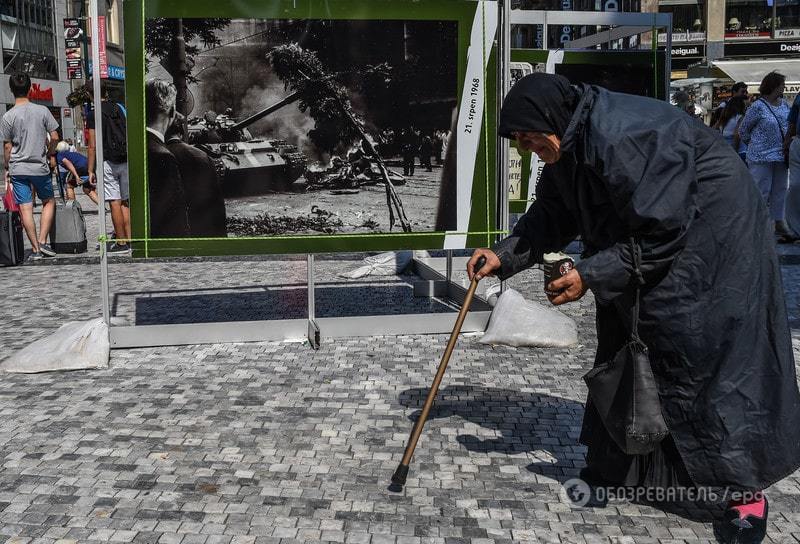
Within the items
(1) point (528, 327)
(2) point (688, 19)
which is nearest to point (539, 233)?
(1) point (528, 327)

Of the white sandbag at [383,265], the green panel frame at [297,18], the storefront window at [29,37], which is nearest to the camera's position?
the green panel frame at [297,18]

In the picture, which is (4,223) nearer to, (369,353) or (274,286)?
(274,286)

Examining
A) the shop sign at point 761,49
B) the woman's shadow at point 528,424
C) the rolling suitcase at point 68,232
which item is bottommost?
the woman's shadow at point 528,424

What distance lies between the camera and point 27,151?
9.91 meters

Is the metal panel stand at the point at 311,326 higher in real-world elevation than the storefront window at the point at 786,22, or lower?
lower

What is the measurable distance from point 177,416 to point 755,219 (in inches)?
114

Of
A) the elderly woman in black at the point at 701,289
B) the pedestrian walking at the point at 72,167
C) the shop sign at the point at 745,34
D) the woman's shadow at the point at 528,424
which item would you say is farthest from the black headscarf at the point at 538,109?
the shop sign at the point at 745,34

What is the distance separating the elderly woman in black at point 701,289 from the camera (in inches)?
124

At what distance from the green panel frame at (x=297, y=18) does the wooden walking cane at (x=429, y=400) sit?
8.46ft

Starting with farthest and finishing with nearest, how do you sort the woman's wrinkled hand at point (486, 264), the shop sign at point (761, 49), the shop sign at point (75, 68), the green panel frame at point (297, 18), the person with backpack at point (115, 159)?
the shop sign at point (761, 49), the shop sign at point (75, 68), the person with backpack at point (115, 159), the green panel frame at point (297, 18), the woman's wrinkled hand at point (486, 264)

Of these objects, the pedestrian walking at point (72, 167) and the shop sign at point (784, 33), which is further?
the shop sign at point (784, 33)

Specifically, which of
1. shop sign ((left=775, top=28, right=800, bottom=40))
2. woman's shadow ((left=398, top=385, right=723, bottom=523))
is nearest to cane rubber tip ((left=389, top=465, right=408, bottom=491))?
woman's shadow ((left=398, top=385, right=723, bottom=523))

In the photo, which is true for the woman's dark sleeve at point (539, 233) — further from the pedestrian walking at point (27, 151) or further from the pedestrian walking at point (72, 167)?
the pedestrian walking at point (72, 167)

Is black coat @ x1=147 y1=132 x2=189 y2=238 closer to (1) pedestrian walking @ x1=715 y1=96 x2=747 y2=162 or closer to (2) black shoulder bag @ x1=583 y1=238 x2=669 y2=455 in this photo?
(2) black shoulder bag @ x1=583 y1=238 x2=669 y2=455
